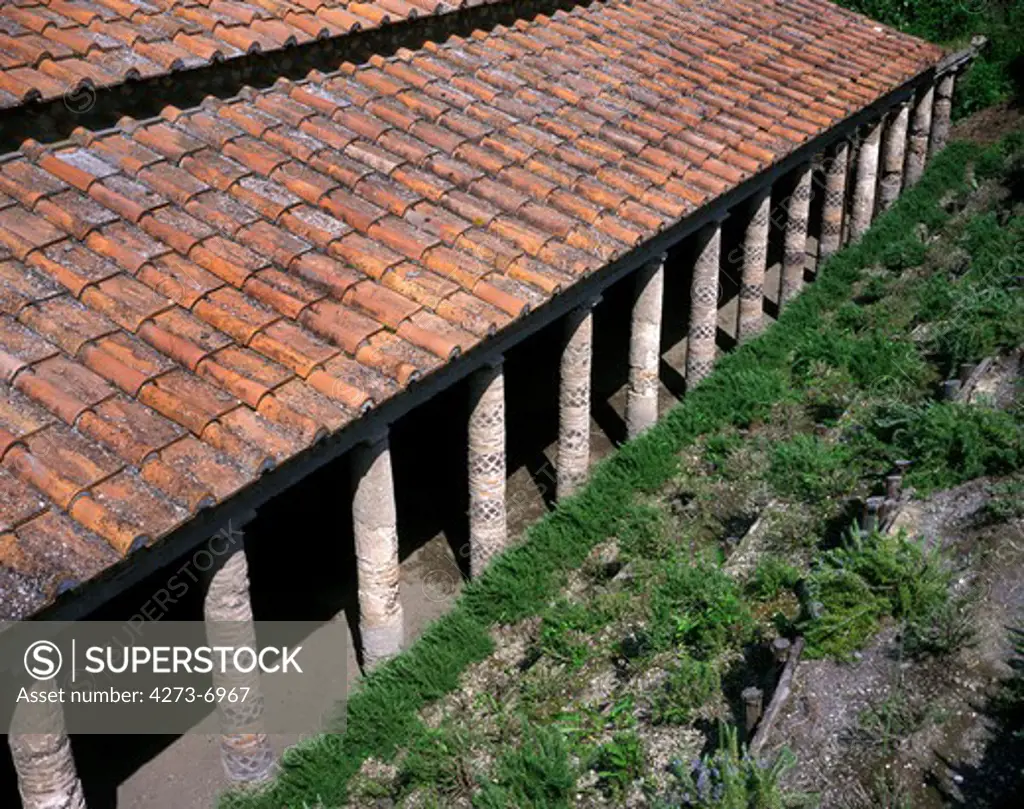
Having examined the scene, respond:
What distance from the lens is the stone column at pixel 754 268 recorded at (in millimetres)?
11719

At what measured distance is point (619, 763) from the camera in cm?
616

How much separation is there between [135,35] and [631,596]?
506 cm

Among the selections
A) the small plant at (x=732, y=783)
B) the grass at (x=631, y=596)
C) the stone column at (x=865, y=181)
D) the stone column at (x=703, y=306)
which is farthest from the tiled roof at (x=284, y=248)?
the stone column at (x=865, y=181)

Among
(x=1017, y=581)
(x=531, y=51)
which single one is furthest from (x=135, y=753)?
(x=531, y=51)

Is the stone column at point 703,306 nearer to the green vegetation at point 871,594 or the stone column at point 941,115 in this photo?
the green vegetation at point 871,594

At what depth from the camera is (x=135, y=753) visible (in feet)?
24.1

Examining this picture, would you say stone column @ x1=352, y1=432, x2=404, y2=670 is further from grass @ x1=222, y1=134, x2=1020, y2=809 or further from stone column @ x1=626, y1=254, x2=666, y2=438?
stone column @ x1=626, y1=254, x2=666, y2=438

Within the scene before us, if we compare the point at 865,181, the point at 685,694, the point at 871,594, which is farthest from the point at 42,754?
the point at 865,181

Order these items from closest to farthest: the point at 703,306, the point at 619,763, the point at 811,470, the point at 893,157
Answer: the point at 619,763 < the point at 811,470 < the point at 703,306 < the point at 893,157

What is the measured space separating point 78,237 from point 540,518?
4617 mm

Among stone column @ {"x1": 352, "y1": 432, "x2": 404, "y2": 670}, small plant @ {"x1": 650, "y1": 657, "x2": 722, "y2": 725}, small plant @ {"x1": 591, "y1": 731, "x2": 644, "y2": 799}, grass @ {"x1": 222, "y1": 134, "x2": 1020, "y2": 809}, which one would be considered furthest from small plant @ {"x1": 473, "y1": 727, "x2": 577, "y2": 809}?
stone column @ {"x1": 352, "y1": 432, "x2": 404, "y2": 670}

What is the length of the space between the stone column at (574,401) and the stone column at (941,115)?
11.5m

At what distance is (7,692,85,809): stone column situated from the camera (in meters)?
5.25

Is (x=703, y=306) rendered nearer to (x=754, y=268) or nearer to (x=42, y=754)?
(x=754, y=268)
